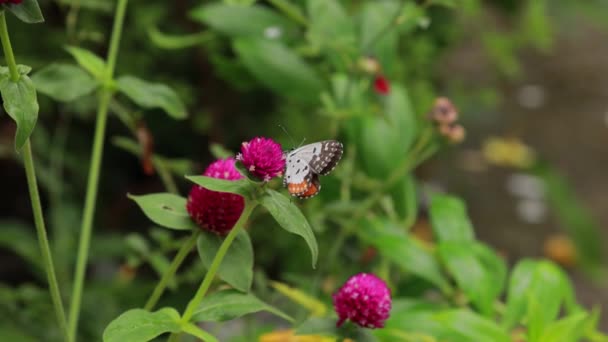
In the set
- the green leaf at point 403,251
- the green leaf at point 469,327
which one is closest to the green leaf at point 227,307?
the green leaf at point 469,327

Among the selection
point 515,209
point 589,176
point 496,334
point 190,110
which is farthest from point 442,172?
point 496,334

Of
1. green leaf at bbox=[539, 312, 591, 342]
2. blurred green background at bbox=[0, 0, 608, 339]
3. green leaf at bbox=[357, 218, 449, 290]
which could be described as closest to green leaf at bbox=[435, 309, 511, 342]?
green leaf at bbox=[539, 312, 591, 342]

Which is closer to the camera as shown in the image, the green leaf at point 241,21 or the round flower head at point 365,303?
the round flower head at point 365,303

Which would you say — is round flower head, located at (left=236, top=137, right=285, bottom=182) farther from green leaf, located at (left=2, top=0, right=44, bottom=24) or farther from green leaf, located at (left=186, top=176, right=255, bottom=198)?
green leaf, located at (left=2, top=0, right=44, bottom=24)

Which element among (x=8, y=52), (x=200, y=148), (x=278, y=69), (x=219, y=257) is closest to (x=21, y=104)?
(x=8, y=52)

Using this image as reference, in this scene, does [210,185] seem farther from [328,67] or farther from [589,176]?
[589,176]

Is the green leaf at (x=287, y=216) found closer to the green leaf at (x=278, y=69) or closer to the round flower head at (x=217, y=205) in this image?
the round flower head at (x=217, y=205)
